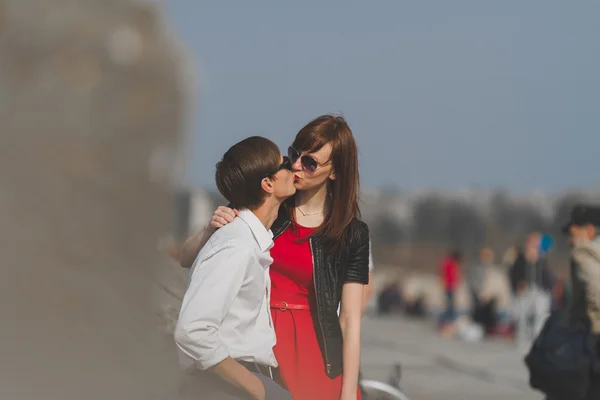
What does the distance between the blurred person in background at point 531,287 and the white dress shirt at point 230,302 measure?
1487 centimetres

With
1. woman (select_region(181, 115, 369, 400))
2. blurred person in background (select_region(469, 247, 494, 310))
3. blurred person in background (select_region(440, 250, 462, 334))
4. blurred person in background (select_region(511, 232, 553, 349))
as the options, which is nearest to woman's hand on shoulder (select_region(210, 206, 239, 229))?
woman (select_region(181, 115, 369, 400))

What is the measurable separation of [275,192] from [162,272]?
2.23 meters

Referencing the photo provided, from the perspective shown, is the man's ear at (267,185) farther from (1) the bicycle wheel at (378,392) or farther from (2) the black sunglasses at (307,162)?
(1) the bicycle wheel at (378,392)

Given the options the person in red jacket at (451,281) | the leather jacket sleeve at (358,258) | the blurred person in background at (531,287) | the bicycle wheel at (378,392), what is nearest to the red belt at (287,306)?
the leather jacket sleeve at (358,258)

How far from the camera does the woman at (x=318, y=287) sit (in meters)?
3.83

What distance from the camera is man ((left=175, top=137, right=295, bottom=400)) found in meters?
3.21

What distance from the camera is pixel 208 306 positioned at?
321cm

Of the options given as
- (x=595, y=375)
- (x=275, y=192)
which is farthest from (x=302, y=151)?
(x=595, y=375)

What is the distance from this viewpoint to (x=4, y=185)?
56.4 ft

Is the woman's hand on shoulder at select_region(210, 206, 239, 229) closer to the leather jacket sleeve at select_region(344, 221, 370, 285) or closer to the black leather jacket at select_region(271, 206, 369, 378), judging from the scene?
the black leather jacket at select_region(271, 206, 369, 378)

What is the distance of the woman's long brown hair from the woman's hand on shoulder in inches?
18.7

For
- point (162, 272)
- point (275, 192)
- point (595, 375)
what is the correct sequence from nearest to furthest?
point (275, 192), point (162, 272), point (595, 375)

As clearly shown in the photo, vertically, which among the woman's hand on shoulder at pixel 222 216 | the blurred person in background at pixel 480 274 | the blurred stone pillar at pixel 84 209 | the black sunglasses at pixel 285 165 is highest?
the black sunglasses at pixel 285 165

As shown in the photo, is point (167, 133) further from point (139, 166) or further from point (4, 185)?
point (4, 185)
